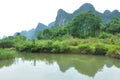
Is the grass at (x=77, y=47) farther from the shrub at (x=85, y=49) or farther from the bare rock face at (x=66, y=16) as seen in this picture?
the bare rock face at (x=66, y=16)

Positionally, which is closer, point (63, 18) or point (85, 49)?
point (85, 49)

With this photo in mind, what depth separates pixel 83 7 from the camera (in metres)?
56.1

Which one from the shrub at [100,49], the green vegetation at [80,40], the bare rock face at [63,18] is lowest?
the shrub at [100,49]

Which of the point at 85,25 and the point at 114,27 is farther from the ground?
the point at 85,25

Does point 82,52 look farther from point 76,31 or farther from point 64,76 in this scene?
point 76,31

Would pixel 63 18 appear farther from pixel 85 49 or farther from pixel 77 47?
pixel 85 49

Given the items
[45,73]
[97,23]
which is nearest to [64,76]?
[45,73]

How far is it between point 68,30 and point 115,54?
15694 mm

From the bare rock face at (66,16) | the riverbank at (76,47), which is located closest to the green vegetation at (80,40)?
the riverbank at (76,47)

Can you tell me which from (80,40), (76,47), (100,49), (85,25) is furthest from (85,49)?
(85,25)

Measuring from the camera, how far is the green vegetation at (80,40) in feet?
65.5

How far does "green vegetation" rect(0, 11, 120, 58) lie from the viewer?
20.0m

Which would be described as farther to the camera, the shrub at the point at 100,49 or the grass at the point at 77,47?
the shrub at the point at 100,49

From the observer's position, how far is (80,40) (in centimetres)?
2367
